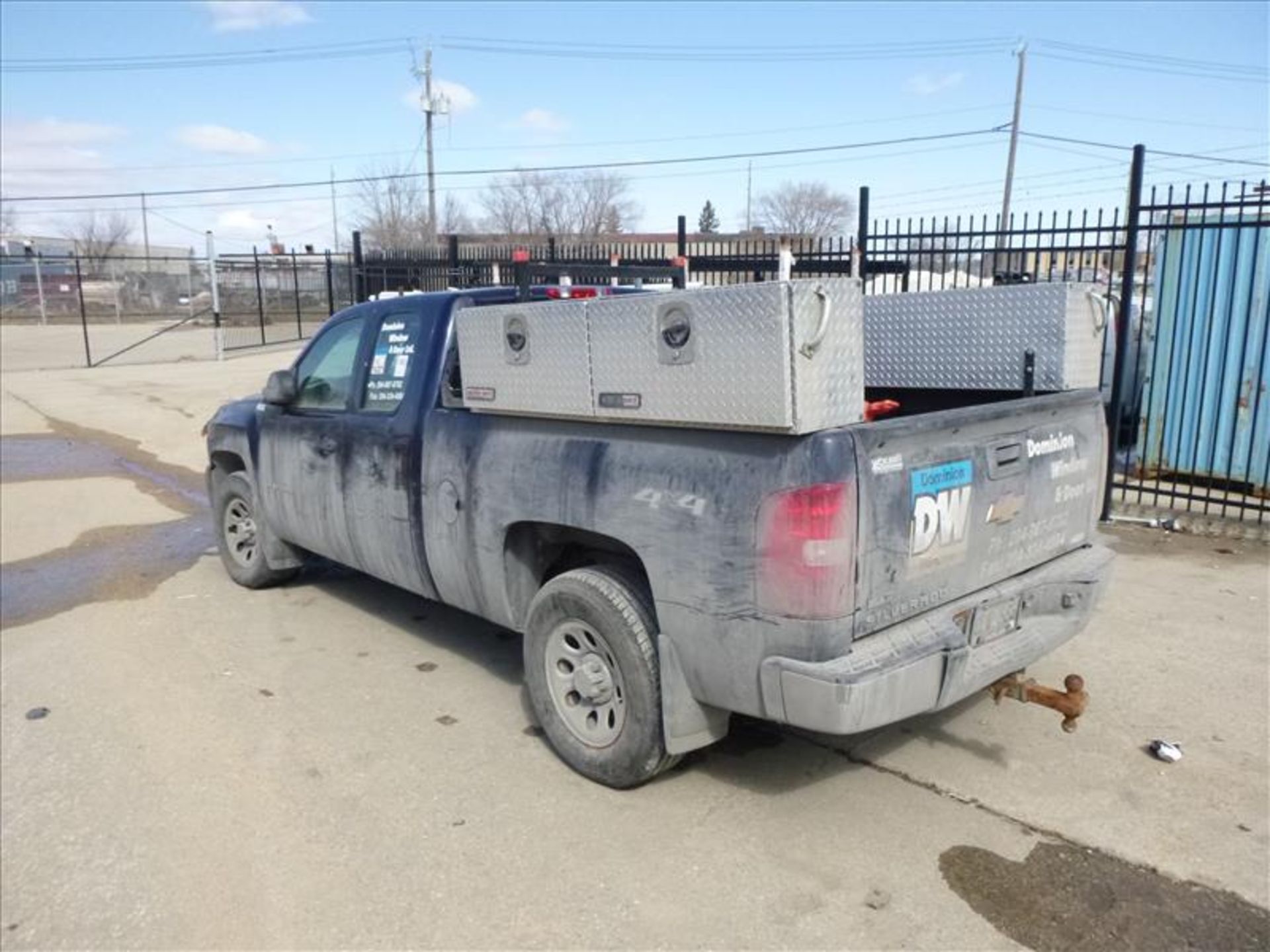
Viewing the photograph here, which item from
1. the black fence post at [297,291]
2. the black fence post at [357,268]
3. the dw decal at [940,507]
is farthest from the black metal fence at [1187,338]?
the black fence post at [297,291]

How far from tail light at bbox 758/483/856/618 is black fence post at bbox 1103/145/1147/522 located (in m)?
5.44

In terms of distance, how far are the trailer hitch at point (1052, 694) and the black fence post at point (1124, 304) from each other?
4.59 m

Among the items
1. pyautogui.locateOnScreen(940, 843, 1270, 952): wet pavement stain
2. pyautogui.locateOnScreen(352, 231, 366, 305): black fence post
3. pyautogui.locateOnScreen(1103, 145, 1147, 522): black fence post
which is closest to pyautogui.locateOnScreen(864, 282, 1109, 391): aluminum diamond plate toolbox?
pyautogui.locateOnScreen(940, 843, 1270, 952): wet pavement stain

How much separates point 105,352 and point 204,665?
994 inches

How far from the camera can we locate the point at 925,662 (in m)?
3.17

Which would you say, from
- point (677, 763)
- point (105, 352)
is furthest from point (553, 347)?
point (105, 352)

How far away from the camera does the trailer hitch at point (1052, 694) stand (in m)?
3.56

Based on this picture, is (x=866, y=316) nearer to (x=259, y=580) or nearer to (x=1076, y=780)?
(x=1076, y=780)

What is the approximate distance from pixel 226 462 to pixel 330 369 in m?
1.69

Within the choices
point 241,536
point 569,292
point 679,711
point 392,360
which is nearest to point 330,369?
point 392,360

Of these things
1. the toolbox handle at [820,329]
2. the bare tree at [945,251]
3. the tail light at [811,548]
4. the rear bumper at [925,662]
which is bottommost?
the rear bumper at [925,662]

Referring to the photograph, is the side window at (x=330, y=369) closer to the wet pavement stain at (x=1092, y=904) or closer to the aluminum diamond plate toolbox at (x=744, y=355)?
the aluminum diamond plate toolbox at (x=744, y=355)

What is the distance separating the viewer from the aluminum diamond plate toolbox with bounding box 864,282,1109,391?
13.4ft

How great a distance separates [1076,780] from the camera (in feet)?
12.6
